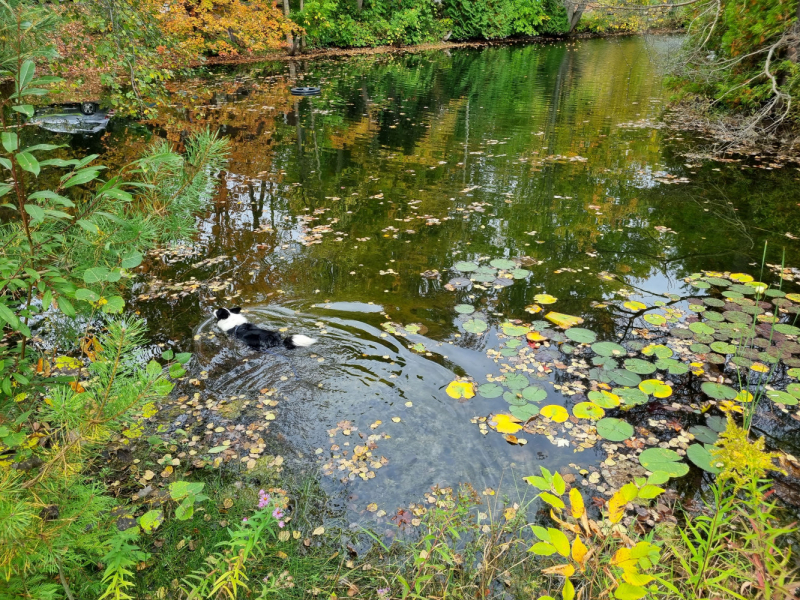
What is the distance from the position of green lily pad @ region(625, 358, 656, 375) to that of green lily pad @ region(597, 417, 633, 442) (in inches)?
27.0

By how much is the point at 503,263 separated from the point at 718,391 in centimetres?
281

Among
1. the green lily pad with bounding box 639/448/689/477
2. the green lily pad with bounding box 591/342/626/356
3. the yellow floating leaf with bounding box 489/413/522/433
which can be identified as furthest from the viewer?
the green lily pad with bounding box 591/342/626/356

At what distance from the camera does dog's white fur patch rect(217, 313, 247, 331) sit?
482cm

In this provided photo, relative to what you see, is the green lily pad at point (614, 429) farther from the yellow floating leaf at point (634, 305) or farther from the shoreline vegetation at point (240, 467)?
the yellow floating leaf at point (634, 305)

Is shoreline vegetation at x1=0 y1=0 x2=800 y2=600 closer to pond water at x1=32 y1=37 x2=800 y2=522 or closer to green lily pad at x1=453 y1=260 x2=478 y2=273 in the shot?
pond water at x1=32 y1=37 x2=800 y2=522

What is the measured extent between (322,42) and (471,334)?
30521 mm

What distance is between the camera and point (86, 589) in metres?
2.35

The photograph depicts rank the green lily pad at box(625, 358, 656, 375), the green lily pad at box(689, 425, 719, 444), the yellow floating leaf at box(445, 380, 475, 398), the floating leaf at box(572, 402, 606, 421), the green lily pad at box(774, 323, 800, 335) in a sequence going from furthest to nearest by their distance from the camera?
the green lily pad at box(774, 323, 800, 335) < the green lily pad at box(625, 358, 656, 375) < the yellow floating leaf at box(445, 380, 475, 398) < the floating leaf at box(572, 402, 606, 421) < the green lily pad at box(689, 425, 719, 444)

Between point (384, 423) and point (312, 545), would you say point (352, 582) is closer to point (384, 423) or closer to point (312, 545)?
point (312, 545)

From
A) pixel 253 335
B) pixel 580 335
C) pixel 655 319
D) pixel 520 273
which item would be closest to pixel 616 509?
pixel 580 335

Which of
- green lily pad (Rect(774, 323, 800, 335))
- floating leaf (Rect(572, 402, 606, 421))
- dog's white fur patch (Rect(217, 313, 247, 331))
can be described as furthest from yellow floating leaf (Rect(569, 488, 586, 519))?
green lily pad (Rect(774, 323, 800, 335))

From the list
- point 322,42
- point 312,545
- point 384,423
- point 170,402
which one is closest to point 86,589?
point 312,545

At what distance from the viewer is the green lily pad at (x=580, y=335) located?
4.81m

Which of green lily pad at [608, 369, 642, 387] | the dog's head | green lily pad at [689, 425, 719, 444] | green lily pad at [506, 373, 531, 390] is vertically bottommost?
green lily pad at [689, 425, 719, 444]
